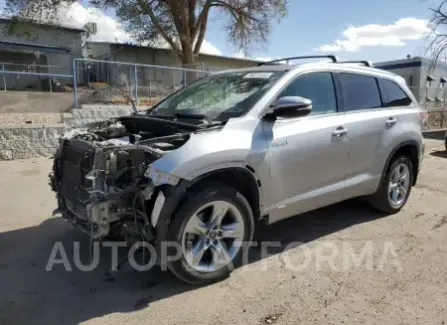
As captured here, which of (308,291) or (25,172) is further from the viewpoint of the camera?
(25,172)

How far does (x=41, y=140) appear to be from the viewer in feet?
29.4

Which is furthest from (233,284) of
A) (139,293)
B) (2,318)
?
(2,318)

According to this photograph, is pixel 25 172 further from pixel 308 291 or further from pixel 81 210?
pixel 308 291

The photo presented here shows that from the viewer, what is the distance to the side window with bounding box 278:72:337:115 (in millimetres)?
4244

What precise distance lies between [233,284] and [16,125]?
6.90m

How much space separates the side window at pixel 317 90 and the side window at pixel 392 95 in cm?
104

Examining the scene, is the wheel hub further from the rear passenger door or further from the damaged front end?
the rear passenger door

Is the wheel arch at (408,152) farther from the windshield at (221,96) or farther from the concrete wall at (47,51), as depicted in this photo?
the concrete wall at (47,51)

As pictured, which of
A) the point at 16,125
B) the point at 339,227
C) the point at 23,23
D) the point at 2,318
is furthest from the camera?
the point at 23,23

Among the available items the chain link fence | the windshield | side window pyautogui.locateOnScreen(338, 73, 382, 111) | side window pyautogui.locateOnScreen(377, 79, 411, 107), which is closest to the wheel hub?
the windshield

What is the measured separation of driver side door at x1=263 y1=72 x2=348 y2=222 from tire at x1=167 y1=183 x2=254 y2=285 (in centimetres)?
38

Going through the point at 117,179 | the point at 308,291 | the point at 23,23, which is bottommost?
the point at 308,291

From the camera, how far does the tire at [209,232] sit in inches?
133

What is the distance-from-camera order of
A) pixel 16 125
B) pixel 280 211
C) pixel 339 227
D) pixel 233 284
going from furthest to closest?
pixel 16 125
pixel 339 227
pixel 280 211
pixel 233 284
